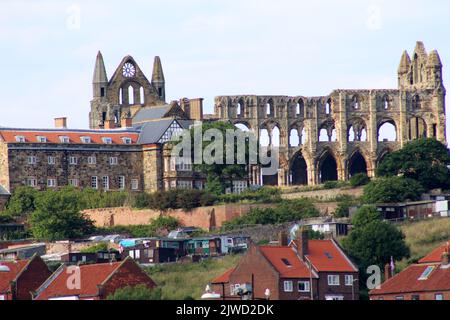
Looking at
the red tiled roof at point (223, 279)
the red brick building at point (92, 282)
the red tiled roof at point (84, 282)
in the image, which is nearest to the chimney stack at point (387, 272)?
the red tiled roof at point (223, 279)

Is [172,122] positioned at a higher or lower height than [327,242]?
higher

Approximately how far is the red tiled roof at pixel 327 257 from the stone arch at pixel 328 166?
181 feet

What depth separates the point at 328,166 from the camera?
13088 centimetres

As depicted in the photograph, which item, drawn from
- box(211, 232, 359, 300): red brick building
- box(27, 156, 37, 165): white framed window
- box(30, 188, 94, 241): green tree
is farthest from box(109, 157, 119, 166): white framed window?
box(211, 232, 359, 300): red brick building

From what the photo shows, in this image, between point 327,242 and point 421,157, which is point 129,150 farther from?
point 327,242

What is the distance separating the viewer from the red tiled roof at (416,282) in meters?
62.6

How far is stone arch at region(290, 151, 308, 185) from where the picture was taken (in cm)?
12938

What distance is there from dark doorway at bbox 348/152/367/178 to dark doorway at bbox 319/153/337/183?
51.3 inches

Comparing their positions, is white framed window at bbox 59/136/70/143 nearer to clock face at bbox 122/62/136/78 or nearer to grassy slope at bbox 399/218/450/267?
clock face at bbox 122/62/136/78

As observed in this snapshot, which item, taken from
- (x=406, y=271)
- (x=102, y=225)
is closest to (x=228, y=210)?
(x=102, y=225)

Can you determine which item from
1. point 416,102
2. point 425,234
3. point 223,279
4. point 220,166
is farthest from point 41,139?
point 223,279

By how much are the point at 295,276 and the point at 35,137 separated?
1684 inches

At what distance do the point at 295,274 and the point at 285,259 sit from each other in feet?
6.05
